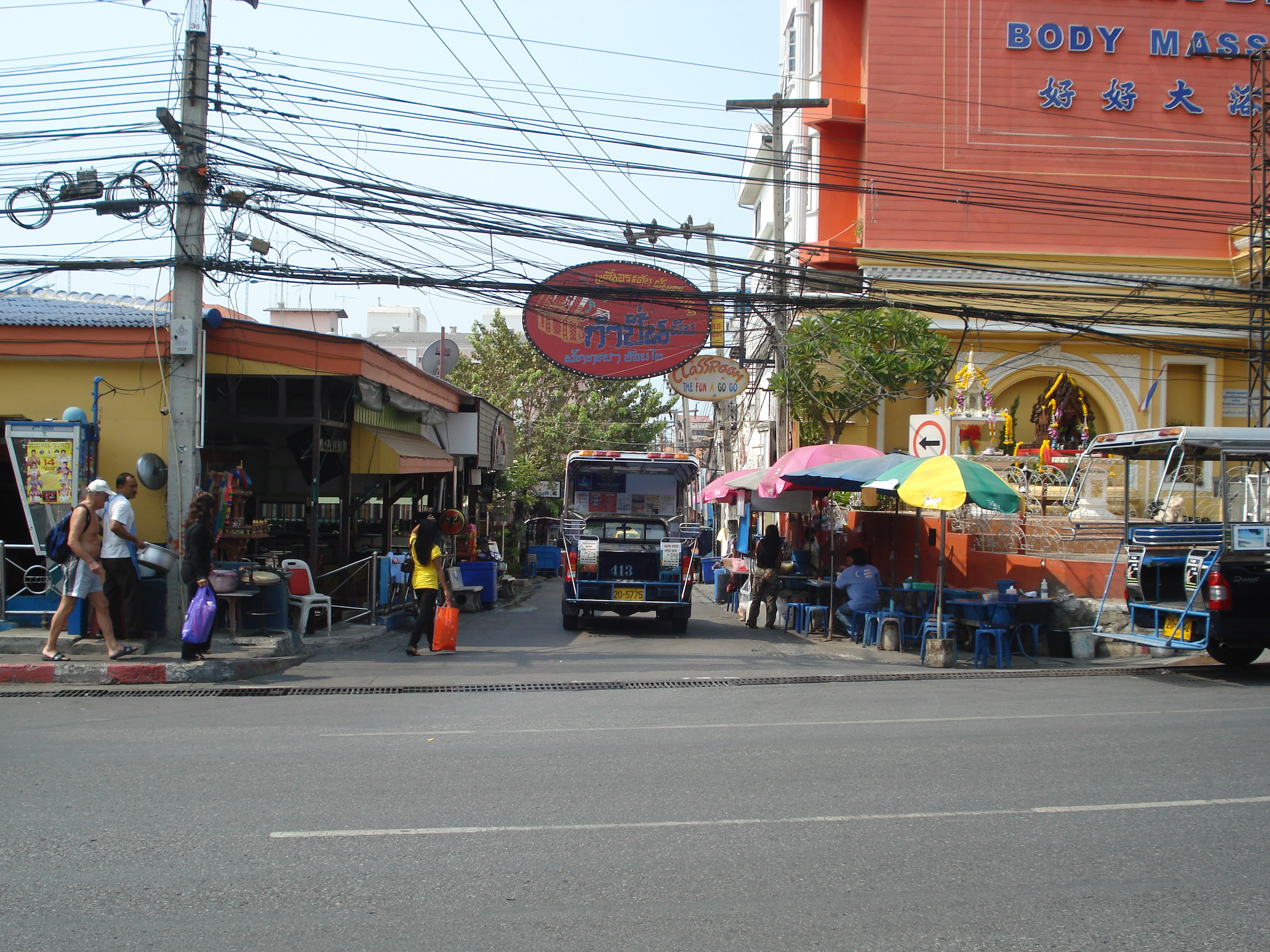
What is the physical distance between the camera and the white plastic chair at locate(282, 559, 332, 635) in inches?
527

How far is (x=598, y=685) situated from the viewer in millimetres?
10922

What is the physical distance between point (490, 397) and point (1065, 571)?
1190 inches

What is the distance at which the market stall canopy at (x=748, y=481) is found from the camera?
2133cm

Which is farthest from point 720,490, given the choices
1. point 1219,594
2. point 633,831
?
point 633,831

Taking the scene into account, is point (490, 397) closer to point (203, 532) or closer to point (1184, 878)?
point (203, 532)

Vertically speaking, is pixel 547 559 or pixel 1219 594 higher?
pixel 1219 594

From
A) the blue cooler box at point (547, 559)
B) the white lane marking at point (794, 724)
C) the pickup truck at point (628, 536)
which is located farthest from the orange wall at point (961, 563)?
the blue cooler box at point (547, 559)

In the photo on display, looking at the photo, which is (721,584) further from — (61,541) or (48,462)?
(61,541)

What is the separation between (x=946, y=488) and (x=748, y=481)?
946cm

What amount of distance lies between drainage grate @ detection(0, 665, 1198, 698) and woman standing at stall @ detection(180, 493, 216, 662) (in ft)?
2.41

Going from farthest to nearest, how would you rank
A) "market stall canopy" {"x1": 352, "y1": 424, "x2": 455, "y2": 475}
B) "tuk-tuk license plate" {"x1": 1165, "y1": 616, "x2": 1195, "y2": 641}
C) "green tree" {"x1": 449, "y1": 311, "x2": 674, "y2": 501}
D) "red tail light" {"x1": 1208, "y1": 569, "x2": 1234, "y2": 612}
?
"green tree" {"x1": 449, "y1": 311, "x2": 674, "y2": 501} → "market stall canopy" {"x1": 352, "y1": 424, "x2": 455, "y2": 475} → "tuk-tuk license plate" {"x1": 1165, "y1": 616, "x2": 1195, "y2": 641} → "red tail light" {"x1": 1208, "y1": 569, "x2": 1234, "y2": 612}

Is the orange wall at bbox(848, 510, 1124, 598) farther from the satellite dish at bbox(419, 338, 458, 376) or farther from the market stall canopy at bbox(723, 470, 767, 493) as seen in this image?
the satellite dish at bbox(419, 338, 458, 376)

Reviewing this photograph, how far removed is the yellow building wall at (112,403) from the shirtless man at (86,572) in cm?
218

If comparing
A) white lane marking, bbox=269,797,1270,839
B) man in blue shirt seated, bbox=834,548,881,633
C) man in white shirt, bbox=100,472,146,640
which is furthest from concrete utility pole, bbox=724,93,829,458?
white lane marking, bbox=269,797,1270,839
